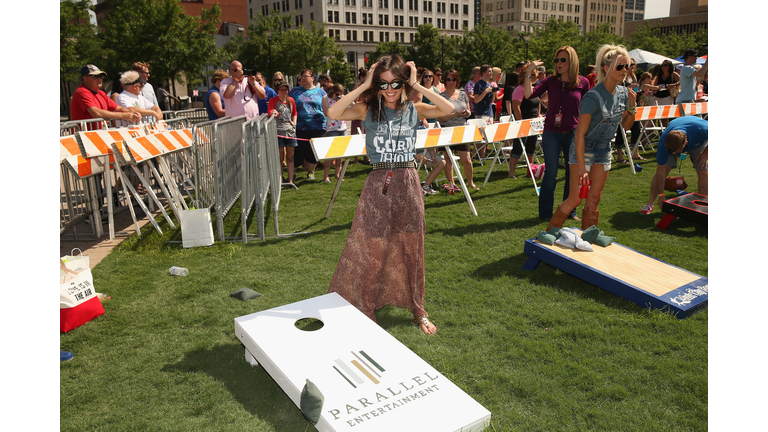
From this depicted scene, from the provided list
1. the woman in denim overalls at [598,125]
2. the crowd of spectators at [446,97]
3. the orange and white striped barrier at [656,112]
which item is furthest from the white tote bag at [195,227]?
the orange and white striped barrier at [656,112]

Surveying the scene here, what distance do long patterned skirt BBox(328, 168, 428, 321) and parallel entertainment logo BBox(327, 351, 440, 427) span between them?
1.01m

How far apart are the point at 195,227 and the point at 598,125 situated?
16.2ft

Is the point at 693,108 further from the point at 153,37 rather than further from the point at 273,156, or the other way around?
the point at 153,37

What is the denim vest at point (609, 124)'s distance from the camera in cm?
540

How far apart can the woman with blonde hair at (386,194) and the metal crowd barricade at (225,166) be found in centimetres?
289

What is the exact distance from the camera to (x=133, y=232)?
6.83 meters

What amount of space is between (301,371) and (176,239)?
14.2 ft

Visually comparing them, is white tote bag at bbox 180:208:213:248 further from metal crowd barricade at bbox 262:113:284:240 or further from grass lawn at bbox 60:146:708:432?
metal crowd barricade at bbox 262:113:284:240

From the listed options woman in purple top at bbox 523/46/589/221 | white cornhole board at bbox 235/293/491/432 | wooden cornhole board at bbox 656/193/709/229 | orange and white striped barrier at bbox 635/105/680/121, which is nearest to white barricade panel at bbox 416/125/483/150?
woman in purple top at bbox 523/46/589/221

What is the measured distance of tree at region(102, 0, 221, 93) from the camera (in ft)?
103

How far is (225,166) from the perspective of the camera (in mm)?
6945

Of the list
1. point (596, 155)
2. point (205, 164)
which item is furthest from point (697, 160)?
point (205, 164)

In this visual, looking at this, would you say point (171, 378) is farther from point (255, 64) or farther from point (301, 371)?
point (255, 64)

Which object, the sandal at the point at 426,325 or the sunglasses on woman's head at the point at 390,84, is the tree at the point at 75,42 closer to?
the sunglasses on woman's head at the point at 390,84
